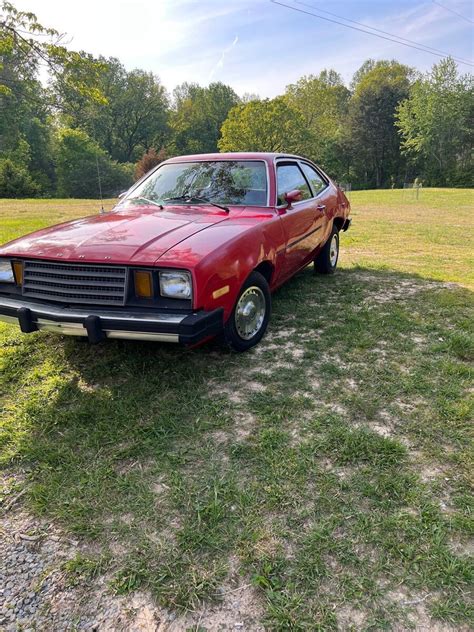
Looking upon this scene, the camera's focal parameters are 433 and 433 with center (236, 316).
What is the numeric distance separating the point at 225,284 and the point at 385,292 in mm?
2906

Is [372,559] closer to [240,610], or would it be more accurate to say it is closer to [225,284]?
[240,610]

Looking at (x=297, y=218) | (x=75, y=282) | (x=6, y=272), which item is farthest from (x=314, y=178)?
(x=6, y=272)

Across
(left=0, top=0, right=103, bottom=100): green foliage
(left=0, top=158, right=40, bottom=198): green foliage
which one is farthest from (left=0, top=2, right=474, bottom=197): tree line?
(left=0, top=0, right=103, bottom=100): green foliage

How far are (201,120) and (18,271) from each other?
63.0 m

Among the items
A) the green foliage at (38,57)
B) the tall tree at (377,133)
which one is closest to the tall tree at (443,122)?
the tall tree at (377,133)

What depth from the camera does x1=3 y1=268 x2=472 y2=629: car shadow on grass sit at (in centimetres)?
170

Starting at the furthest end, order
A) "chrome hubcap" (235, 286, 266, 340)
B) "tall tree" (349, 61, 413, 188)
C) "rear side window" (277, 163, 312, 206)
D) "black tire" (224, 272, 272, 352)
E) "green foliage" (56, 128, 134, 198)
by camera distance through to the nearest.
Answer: "tall tree" (349, 61, 413, 188) → "green foliage" (56, 128, 134, 198) → "rear side window" (277, 163, 312, 206) → "chrome hubcap" (235, 286, 266, 340) → "black tire" (224, 272, 272, 352)

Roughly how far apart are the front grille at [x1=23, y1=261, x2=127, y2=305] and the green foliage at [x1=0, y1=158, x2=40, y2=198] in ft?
117

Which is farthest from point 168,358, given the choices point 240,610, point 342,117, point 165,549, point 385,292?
point 342,117

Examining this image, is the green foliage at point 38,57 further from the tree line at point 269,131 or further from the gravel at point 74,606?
the tree line at point 269,131

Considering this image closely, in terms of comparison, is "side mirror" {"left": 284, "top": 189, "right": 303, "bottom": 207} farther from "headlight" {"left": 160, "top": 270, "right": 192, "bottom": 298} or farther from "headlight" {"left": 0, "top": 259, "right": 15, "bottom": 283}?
"headlight" {"left": 0, "top": 259, "right": 15, "bottom": 283}

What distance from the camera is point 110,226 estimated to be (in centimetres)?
332

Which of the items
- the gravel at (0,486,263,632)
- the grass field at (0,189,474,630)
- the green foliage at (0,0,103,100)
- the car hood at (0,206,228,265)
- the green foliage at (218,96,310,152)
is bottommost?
the gravel at (0,486,263,632)

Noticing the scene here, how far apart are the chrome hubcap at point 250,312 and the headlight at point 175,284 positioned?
0.66 metres
